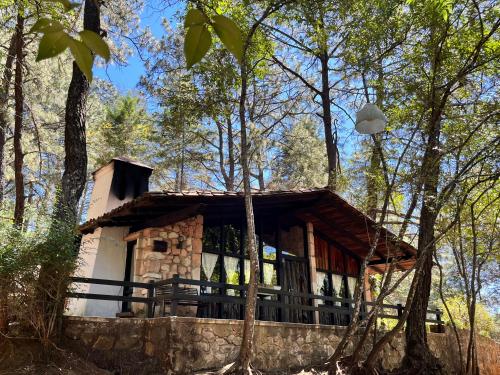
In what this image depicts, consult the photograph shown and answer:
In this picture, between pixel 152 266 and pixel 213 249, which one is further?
pixel 213 249

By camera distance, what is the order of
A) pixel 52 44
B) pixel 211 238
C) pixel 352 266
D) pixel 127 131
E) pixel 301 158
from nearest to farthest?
pixel 52 44 → pixel 211 238 → pixel 352 266 → pixel 301 158 → pixel 127 131

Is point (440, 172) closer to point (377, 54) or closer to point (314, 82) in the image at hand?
point (377, 54)

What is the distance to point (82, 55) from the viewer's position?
3.06 ft

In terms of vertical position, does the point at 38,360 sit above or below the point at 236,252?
below

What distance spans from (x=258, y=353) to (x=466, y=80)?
223 inches

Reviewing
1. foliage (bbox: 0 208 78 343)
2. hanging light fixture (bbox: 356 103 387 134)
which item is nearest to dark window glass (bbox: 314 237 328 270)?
hanging light fixture (bbox: 356 103 387 134)

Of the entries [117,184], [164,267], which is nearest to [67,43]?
[164,267]

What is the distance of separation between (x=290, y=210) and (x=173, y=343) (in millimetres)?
4622

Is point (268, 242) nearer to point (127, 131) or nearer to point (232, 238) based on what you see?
point (232, 238)

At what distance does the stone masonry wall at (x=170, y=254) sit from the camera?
8398 millimetres

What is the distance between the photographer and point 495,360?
1139 cm

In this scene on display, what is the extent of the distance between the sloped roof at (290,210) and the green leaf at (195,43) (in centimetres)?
653

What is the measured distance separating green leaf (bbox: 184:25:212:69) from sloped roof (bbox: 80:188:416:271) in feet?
21.4

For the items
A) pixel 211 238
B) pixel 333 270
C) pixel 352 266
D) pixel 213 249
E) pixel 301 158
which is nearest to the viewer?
pixel 213 249
